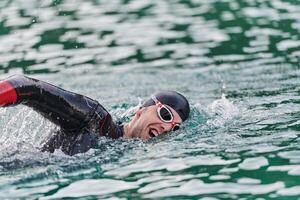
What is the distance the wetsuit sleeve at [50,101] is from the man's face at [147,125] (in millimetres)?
533

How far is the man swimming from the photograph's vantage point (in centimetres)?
636

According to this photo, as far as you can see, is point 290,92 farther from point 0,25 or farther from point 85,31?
point 0,25

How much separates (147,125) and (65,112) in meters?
0.86

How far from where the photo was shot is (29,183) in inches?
247

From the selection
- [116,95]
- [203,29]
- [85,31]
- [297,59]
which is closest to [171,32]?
[203,29]

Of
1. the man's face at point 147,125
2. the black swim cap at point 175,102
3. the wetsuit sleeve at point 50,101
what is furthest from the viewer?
the black swim cap at point 175,102

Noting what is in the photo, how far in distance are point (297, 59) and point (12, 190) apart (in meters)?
5.52

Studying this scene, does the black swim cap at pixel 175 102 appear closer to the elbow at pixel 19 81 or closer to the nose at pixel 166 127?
the nose at pixel 166 127

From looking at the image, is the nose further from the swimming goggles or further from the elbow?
the elbow

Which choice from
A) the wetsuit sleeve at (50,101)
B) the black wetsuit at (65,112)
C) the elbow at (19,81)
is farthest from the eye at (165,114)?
the elbow at (19,81)

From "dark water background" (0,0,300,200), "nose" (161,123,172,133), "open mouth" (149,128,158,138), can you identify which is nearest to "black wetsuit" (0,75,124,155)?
"dark water background" (0,0,300,200)

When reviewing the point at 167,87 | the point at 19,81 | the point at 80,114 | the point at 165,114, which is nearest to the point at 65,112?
the point at 80,114

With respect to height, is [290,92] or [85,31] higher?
[85,31]

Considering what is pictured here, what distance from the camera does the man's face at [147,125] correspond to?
23.7 ft
